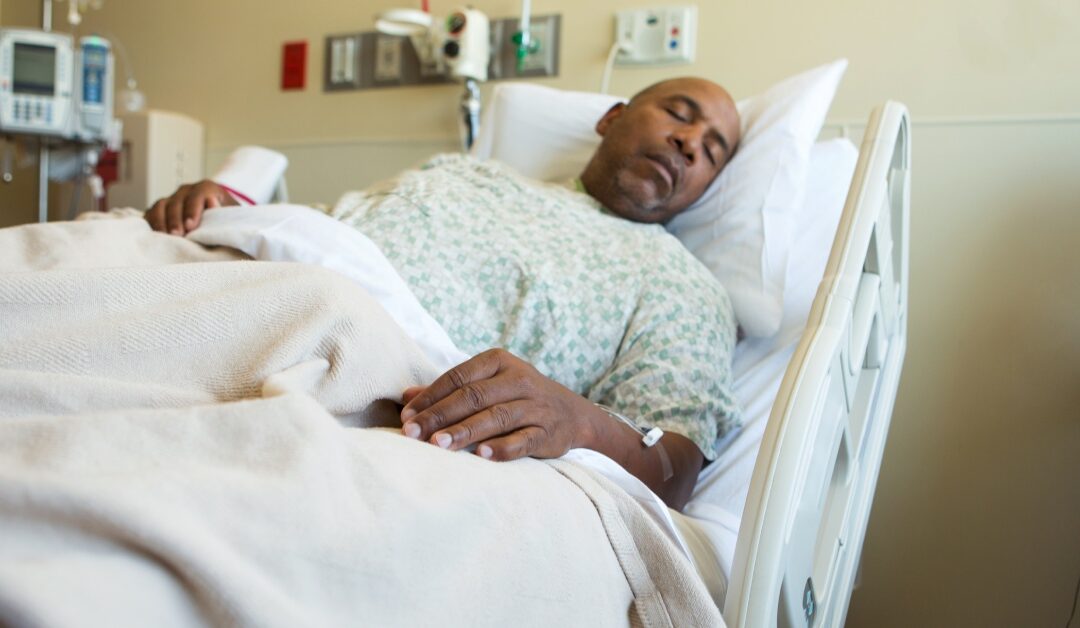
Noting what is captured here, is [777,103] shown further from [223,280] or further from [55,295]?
[55,295]

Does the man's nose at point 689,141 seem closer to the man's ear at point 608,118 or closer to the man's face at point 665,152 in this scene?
the man's face at point 665,152

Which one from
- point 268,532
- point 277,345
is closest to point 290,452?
point 268,532

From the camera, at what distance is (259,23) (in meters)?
2.52

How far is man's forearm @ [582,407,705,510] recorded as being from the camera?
985 mm

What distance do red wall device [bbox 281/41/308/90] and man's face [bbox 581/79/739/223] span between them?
1.10m

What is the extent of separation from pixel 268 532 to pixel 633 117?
128 centimetres

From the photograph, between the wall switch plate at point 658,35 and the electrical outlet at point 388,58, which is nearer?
the wall switch plate at point 658,35

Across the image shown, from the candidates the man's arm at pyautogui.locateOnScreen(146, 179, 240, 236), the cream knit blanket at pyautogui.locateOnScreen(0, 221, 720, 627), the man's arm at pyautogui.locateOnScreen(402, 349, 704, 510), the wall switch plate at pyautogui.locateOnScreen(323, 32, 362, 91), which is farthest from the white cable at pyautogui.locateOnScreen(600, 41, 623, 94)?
the cream knit blanket at pyautogui.locateOnScreen(0, 221, 720, 627)

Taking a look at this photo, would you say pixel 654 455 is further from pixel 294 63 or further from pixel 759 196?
pixel 294 63

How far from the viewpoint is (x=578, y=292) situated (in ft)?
4.30

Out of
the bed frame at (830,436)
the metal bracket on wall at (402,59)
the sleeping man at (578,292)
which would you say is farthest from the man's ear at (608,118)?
the bed frame at (830,436)

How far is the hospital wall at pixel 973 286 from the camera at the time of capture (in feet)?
5.59

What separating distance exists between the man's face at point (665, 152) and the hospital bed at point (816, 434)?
10.1 inches

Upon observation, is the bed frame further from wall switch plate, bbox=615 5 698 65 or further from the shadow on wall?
wall switch plate, bbox=615 5 698 65
